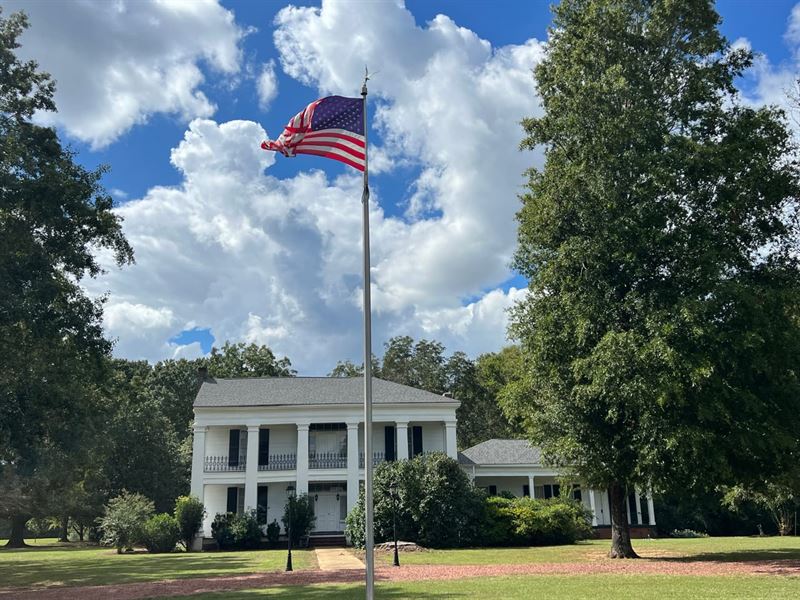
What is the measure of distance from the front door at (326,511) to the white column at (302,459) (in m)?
1.64

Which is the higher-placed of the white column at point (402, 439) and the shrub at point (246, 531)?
the white column at point (402, 439)

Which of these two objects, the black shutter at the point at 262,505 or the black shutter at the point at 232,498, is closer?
the black shutter at the point at 262,505

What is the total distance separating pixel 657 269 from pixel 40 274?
67.0 feet

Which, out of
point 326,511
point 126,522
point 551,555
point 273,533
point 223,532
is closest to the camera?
point 551,555

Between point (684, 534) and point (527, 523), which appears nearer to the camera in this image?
point (527, 523)

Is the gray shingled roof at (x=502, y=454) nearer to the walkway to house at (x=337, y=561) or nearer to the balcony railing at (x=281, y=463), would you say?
the balcony railing at (x=281, y=463)

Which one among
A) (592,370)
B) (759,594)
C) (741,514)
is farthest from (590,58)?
(741,514)

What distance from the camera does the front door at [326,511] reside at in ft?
121

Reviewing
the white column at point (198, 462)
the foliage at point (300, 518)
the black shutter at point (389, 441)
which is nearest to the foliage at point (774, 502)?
the black shutter at point (389, 441)

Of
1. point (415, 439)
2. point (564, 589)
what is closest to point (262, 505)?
point (415, 439)

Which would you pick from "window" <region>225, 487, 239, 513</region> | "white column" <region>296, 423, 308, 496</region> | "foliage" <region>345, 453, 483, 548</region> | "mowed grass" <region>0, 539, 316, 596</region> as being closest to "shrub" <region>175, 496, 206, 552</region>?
"mowed grass" <region>0, 539, 316, 596</region>

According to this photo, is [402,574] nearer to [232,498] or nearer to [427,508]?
[427,508]

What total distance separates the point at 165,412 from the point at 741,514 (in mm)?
45584

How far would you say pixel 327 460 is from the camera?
122ft
